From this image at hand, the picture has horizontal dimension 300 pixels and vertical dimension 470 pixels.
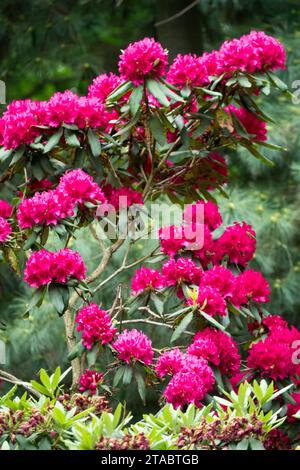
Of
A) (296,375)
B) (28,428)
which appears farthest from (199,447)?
(296,375)

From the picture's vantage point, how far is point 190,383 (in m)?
2.04

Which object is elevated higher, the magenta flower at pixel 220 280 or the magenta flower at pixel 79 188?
the magenta flower at pixel 79 188

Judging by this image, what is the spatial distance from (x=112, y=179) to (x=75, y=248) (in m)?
1.38

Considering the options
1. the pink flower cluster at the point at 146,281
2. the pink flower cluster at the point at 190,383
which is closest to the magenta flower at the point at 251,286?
the pink flower cluster at the point at 146,281

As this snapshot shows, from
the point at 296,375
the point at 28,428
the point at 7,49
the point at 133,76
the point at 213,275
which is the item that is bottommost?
the point at 296,375

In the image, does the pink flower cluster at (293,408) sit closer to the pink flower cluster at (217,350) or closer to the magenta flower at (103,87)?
the pink flower cluster at (217,350)

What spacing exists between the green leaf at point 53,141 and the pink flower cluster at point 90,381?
59 centimetres

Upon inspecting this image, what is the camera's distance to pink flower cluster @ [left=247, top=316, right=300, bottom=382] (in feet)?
7.42

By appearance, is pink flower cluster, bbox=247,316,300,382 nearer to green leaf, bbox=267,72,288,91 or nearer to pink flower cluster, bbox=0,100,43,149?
green leaf, bbox=267,72,288,91

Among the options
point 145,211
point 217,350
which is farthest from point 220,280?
point 145,211

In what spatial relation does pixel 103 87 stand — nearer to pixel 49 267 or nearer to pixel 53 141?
pixel 53 141

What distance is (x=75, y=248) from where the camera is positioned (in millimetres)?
3789

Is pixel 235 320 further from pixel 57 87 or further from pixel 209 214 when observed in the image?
pixel 57 87

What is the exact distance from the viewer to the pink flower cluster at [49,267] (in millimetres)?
2092
